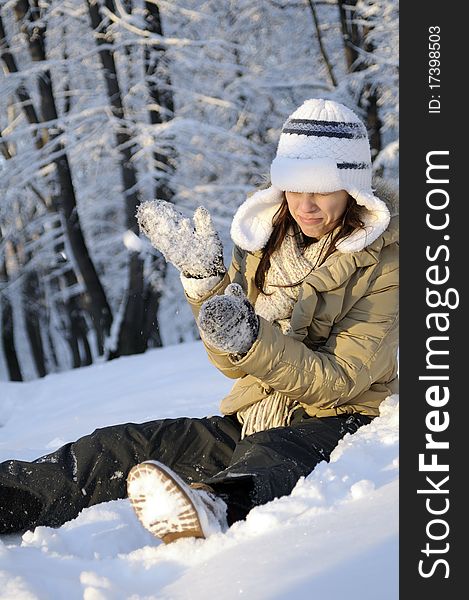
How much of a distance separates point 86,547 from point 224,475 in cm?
41

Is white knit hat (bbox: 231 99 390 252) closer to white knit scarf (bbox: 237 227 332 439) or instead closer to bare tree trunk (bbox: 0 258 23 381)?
white knit scarf (bbox: 237 227 332 439)

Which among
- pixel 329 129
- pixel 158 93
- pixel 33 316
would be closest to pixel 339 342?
pixel 329 129

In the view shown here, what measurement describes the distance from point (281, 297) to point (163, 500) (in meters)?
1.05

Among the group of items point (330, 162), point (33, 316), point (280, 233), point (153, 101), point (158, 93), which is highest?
point (158, 93)

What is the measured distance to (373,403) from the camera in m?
2.88

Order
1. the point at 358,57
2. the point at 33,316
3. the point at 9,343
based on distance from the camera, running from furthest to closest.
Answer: the point at 33,316 < the point at 9,343 < the point at 358,57

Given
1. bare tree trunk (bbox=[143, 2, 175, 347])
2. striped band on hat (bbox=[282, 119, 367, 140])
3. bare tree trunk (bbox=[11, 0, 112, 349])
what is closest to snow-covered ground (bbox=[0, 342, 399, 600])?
striped band on hat (bbox=[282, 119, 367, 140])

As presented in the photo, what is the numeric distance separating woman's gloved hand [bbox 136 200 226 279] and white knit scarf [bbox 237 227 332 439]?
270mm

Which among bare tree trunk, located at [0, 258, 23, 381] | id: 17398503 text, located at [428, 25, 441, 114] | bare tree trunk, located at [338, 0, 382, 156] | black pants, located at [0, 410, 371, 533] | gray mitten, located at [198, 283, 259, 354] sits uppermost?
bare tree trunk, located at [338, 0, 382, 156]

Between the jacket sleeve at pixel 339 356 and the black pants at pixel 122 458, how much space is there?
0.13m

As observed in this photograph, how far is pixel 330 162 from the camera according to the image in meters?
2.80

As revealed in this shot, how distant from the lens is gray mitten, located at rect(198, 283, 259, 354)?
2.37 m

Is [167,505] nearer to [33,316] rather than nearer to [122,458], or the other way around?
[122,458]

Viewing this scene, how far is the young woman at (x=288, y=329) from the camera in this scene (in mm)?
2621
